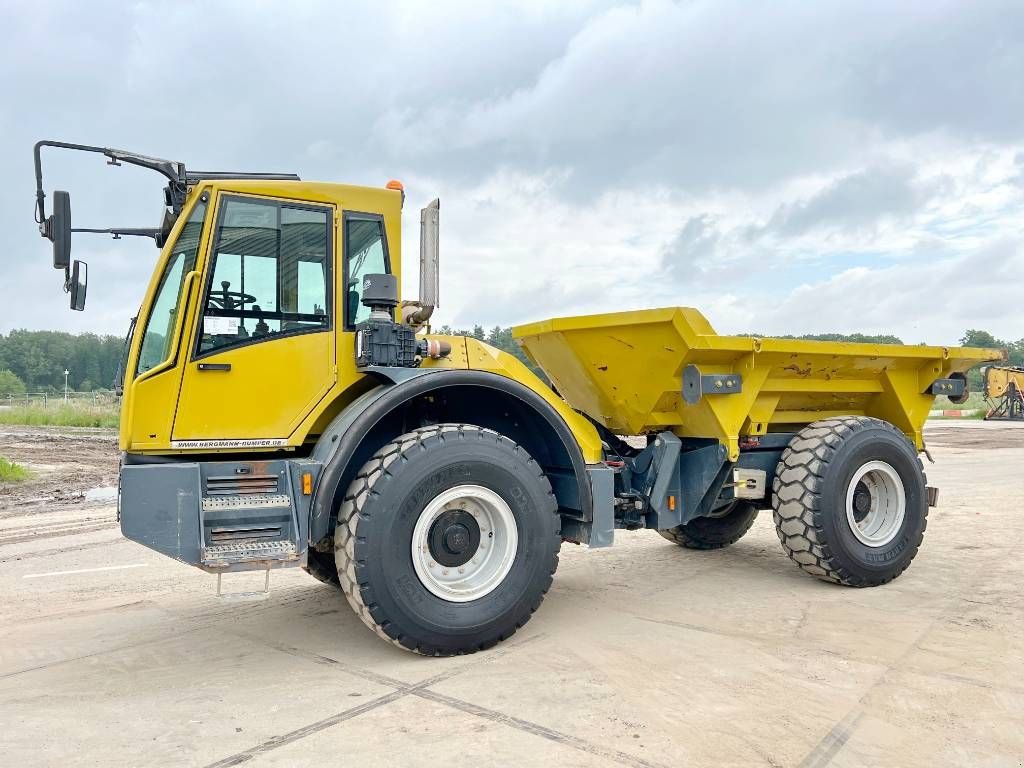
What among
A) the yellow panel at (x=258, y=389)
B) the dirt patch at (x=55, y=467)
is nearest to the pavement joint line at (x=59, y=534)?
the dirt patch at (x=55, y=467)

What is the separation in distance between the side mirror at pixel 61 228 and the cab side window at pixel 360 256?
142 cm

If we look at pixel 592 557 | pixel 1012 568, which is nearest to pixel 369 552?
pixel 592 557

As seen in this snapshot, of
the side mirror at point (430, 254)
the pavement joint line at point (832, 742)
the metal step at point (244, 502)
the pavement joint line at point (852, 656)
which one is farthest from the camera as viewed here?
the side mirror at point (430, 254)

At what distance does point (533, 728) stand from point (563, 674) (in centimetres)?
69

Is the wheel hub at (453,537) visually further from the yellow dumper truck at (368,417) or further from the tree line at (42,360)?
the tree line at (42,360)

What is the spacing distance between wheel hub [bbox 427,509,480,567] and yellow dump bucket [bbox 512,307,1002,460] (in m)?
1.70

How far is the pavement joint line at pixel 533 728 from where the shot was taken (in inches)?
121

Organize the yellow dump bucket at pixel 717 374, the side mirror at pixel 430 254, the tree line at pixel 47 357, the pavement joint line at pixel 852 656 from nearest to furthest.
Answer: the pavement joint line at pixel 852 656
the side mirror at pixel 430 254
the yellow dump bucket at pixel 717 374
the tree line at pixel 47 357

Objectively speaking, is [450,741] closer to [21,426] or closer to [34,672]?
[34,672]

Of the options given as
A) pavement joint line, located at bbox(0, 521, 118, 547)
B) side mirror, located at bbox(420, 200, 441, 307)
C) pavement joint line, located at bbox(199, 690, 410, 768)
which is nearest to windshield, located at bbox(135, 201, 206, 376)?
side mirror, located at bbox(420, 200, 441, 307)

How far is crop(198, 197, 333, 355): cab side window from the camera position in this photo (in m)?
4.38

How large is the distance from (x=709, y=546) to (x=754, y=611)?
6.66 feet

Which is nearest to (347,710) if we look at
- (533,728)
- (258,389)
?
(533,728)

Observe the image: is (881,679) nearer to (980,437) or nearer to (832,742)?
(832,742)
